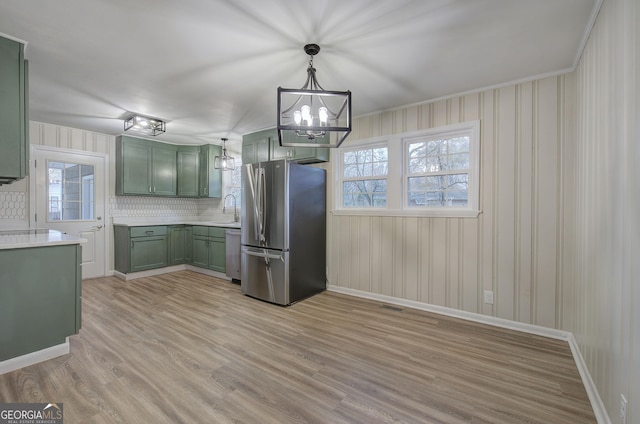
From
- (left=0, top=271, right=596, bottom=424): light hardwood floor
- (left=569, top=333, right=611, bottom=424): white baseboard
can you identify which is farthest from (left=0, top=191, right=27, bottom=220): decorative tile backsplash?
(left=569, top=333, right=611, bottom=424): white baseboard

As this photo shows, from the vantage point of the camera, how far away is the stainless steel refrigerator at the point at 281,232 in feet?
11.2

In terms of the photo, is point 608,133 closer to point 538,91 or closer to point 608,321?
point 608,321

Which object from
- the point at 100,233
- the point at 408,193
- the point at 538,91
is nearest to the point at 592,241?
the point at 538,91

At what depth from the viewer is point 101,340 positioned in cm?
249

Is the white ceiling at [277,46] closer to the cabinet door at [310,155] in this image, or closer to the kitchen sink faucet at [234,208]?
the cabinet door at [310,155]

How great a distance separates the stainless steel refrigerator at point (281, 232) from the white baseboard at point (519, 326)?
0.69 m

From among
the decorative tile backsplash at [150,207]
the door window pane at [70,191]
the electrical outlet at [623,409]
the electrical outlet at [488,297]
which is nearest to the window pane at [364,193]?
the electrical outlet at [488,297]

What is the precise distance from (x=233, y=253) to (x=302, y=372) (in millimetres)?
2758

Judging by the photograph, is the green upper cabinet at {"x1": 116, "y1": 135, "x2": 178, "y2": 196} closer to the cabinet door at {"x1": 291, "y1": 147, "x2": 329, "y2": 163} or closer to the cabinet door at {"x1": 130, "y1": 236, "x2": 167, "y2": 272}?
the cabinet door at {"x1": 130, "y1": 236, "x2": 167, "y2": 272}

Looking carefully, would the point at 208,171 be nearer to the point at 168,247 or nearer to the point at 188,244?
the point at 188,244

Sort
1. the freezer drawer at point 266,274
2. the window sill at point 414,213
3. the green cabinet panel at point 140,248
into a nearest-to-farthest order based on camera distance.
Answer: the window sill at point 414,213 → the freezer drawer at point 266,274 → the green cabinet panel at point 140,248

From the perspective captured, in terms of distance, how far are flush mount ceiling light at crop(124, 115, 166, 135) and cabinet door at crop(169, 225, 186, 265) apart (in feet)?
5.97

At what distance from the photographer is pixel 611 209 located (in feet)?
5.04

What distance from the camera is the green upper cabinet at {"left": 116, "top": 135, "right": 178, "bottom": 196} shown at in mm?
4746
